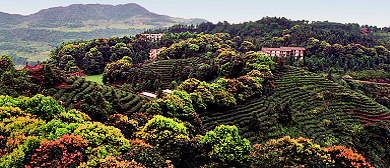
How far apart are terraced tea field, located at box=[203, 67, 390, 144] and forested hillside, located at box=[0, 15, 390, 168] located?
0.14m

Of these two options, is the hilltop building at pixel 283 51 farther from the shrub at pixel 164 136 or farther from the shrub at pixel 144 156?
the shrub at pixel 144 156

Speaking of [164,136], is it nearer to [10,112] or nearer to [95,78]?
[10,112]

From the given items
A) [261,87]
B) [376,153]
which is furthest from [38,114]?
[376,153]

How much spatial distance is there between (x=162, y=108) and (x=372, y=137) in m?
23.9

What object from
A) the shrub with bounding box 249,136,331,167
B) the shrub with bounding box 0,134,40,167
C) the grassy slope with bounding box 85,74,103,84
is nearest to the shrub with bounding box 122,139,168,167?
the shrub with bounding box 0,134,40,167

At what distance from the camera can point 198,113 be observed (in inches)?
1130

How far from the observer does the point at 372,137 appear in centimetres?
2402

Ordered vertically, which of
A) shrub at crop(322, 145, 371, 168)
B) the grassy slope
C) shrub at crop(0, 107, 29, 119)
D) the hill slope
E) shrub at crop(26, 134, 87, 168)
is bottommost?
the hill slope

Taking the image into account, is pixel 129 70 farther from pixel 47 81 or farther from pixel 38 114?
pixel 38 114

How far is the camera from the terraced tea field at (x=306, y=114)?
2583 cm

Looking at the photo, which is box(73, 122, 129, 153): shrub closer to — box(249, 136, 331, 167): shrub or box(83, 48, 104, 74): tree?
box(249, 136, 331, 167): shrub

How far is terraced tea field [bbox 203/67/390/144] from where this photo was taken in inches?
1017

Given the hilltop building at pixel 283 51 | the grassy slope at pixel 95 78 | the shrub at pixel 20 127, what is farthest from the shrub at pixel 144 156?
the hilltop building at pixel 283 51

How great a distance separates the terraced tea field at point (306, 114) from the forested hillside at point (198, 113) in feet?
0.48
